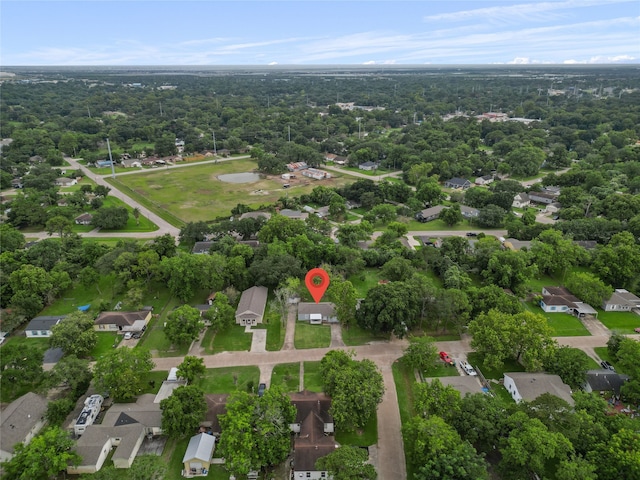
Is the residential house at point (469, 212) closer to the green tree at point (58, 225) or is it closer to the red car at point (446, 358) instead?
the red car at point (446, 358)

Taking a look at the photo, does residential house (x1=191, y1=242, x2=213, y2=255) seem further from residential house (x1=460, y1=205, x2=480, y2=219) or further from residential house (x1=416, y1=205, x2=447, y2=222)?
residential house (x1=460, y1=205, x2=480, y2=219)

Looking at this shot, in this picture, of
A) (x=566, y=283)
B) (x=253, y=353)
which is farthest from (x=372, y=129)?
(x=253, y=353)

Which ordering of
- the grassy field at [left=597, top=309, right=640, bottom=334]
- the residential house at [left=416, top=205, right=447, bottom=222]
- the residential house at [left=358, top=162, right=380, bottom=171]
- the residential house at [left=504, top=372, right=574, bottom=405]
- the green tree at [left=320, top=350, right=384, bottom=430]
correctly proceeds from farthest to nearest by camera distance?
the residential house at [left=358, top=162, right=380, bottom=171] → the residential house at [left=416, top=205, right=447, bottom=222] → the grassy field at [left=597, top=309, right=640, bottom=334] → the residential house at [left=504, top=372, right=574, bottom=405] → the green tree at [left=320, top=350, right=384, bottom=430]

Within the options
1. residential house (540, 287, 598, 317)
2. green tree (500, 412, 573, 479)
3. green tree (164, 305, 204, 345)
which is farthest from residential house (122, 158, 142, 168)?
green tree (500, 412, 573, 479)

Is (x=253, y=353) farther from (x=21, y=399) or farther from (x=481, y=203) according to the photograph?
(x=481, y=203)

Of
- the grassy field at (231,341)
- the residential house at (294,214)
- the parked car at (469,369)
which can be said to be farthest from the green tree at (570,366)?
the residential house at (294,214)

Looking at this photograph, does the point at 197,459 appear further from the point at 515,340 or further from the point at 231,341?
the point at 515,340
